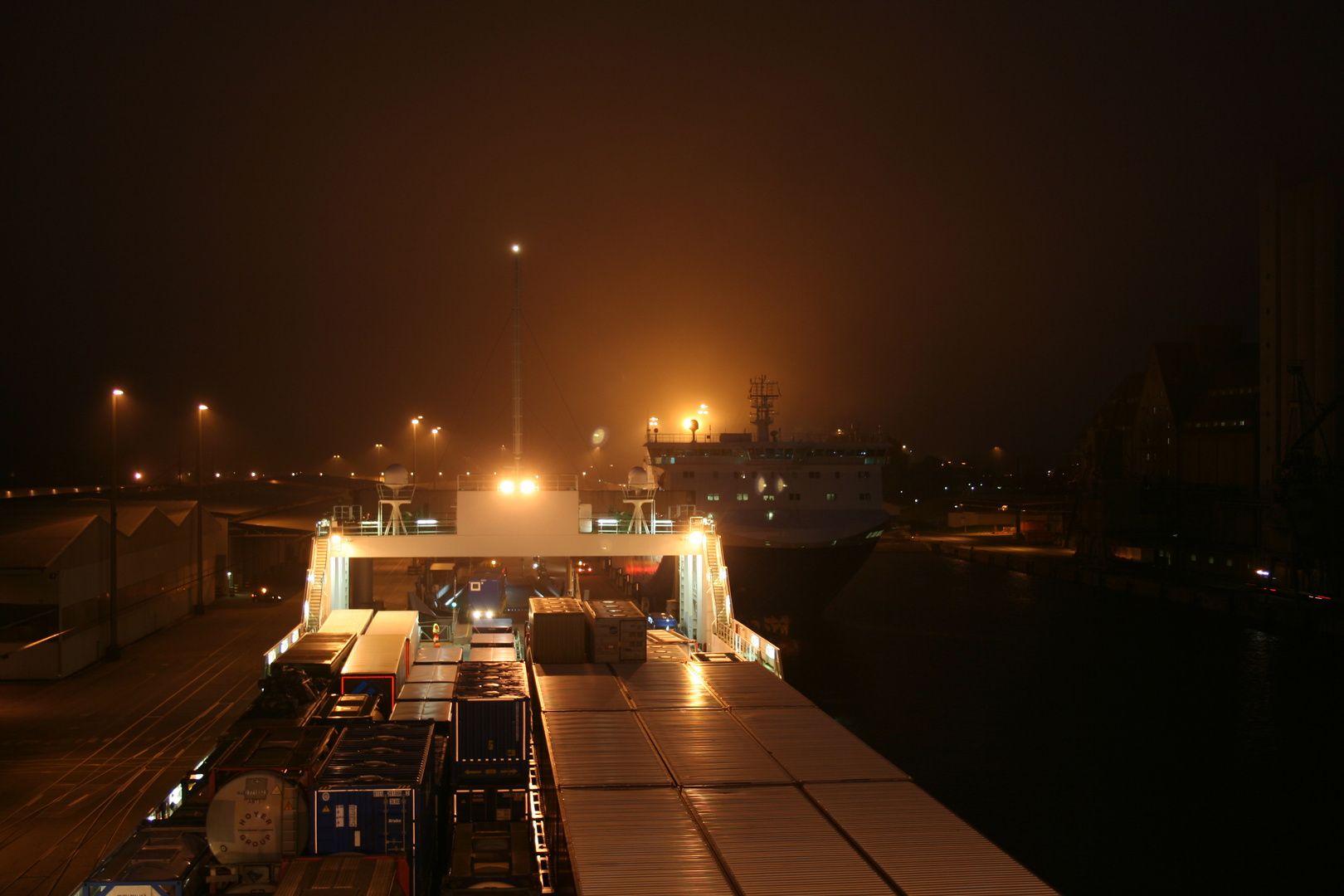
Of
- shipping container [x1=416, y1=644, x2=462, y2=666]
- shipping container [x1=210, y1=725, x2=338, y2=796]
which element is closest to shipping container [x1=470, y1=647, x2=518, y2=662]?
shipping container [x1=416, y1=644, x2=462, y2=666]

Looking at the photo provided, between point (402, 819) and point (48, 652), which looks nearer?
point (402, 819)

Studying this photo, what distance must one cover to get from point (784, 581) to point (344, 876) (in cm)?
2724

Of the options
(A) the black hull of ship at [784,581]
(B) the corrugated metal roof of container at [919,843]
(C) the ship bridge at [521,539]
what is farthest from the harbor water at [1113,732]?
(B) the corrugated metal roof of container at [919,843]

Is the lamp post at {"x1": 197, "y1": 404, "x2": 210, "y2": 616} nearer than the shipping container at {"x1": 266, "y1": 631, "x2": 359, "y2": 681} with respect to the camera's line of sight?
No

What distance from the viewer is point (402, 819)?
820 cm

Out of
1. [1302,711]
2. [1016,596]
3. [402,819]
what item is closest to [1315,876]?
[1302,711]

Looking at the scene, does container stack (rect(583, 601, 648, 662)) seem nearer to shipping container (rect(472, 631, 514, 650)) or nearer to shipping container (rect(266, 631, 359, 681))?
shipping container (rect(472, 631, 514, 650))

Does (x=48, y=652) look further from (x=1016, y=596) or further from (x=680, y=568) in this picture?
(x=1016, y=596)

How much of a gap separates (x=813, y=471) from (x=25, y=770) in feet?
88.8

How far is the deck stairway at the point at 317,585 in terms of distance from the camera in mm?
17766

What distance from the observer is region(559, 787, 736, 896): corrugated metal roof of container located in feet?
23.0

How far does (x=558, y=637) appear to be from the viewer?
1528 centimetres

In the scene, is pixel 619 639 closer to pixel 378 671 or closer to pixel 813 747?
pixel 378 671

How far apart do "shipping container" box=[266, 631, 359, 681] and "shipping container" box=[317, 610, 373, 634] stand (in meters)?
0.70
